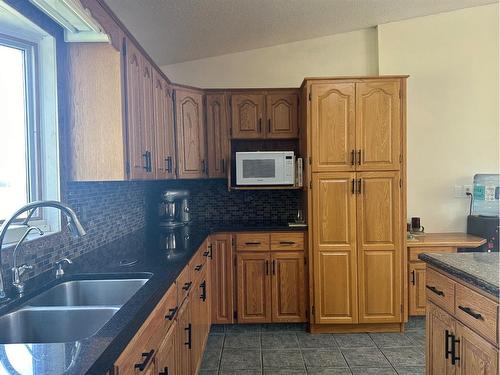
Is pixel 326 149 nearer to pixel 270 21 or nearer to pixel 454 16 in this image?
pixel 270 21

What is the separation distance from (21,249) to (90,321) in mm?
500

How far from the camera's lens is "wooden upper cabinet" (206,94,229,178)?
11.1 feet

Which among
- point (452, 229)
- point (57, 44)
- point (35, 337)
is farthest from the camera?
point (452, 229)

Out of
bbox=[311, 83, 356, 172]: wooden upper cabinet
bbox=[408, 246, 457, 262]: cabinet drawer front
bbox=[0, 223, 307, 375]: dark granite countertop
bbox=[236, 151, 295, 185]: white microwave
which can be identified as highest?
bbox=[311, 83, 356, 172]: wooden upper cabinet

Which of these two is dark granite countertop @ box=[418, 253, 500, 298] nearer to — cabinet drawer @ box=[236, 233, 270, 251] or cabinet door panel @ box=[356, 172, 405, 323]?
cabinet door panel @ box=[356, 172, 405, 323]

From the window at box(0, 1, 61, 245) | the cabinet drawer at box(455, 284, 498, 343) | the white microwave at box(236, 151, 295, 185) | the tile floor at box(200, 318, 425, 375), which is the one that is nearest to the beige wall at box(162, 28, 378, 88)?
the white microwave at box(236, 151, 295, 185)

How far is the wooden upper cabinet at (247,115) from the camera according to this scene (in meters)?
3.38

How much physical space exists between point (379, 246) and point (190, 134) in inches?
76.1

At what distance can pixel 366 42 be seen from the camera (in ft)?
12.0

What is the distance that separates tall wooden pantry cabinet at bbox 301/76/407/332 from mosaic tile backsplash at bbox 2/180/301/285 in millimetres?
660

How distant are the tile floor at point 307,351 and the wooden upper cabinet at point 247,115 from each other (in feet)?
5.84

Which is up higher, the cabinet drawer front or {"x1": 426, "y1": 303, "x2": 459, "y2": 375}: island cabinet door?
the cabinet drawer front

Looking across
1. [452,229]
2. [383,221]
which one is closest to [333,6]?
[383,221]

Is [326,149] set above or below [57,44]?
below
